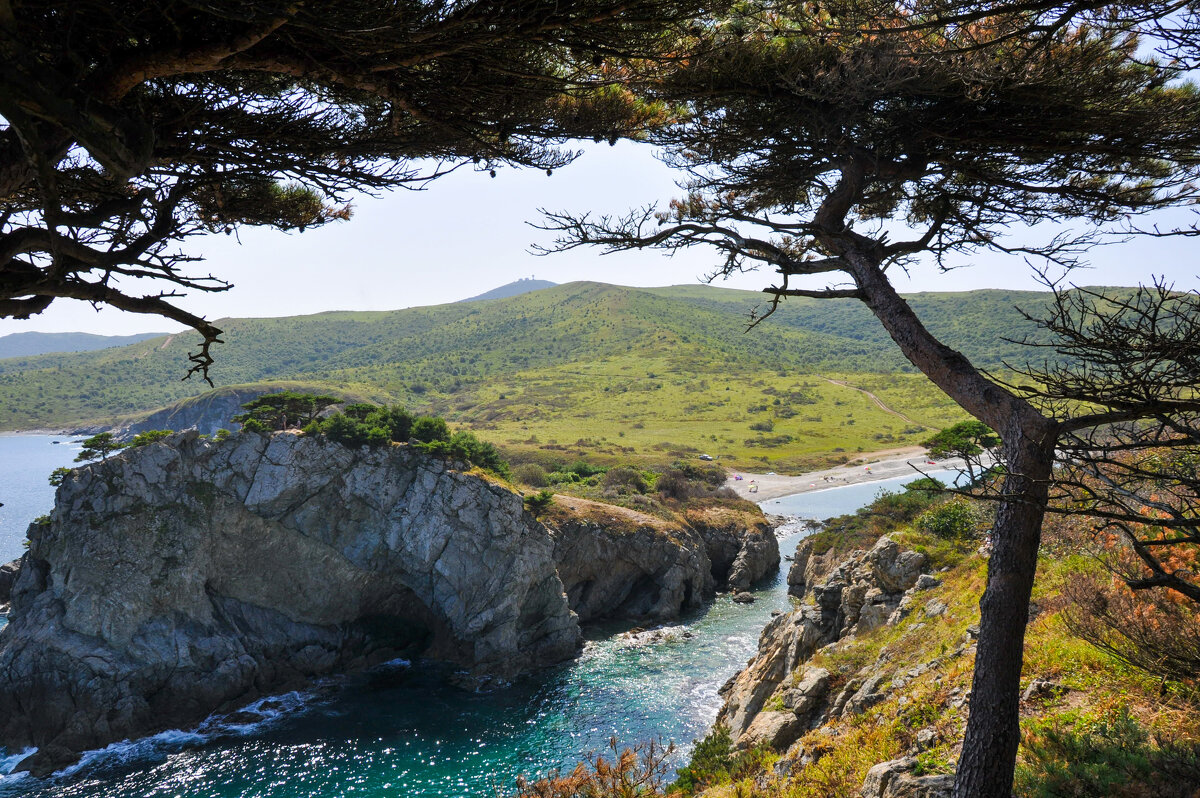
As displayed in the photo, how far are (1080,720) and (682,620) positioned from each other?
105ft

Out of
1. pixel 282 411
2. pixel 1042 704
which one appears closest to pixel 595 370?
pixel 282 411

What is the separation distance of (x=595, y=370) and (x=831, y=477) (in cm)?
6218

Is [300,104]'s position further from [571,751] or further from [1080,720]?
[571,751]

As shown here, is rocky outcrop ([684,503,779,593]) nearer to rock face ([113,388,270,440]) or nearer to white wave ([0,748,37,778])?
white wave ([0,748,37,778])

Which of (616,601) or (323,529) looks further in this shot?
(616,601)

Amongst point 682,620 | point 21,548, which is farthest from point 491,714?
point 21,548

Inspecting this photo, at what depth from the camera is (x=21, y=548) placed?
1841 inches

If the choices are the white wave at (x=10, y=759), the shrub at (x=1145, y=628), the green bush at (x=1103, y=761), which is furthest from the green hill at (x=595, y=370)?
the green bush at (x=1103, y=761)

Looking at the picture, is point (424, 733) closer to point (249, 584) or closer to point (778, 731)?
point (249, 584)

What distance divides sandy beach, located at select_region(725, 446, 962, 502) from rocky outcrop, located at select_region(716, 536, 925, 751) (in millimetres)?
50514

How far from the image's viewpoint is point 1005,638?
543 cm

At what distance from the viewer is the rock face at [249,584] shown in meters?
25.0

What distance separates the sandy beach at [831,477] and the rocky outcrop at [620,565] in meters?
28.9

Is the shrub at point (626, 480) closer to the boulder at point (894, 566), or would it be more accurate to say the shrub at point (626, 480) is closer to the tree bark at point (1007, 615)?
the boulder at point (894, 566)
